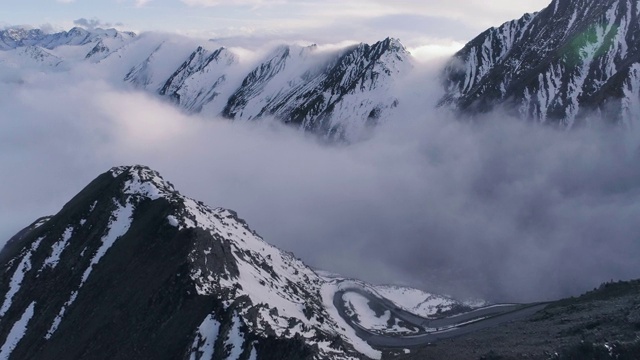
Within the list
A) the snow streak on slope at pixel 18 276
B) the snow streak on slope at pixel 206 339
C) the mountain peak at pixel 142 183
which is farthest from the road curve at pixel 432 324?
the snow streak on slope at pixel 18 276

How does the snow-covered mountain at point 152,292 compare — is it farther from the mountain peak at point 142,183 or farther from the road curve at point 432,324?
the road curve at point 432,324

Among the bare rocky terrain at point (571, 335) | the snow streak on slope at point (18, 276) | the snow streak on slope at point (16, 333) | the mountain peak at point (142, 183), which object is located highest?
the mountain peak at point (142, 183)

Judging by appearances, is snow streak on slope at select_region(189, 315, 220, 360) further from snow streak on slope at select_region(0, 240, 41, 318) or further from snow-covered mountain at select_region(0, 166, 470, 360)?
snow streak on slope at select_region(0, 240, 41, 318)

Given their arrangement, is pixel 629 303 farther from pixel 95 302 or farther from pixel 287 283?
pixel 95 302

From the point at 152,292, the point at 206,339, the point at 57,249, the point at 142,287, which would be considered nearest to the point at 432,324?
the point at 206,339

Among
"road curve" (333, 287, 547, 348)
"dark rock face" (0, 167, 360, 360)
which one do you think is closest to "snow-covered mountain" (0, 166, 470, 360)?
"dark rock face" (0, 167, 360, 360)

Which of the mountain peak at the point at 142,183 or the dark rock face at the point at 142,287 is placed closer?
the dark rock face at the point at 142,287

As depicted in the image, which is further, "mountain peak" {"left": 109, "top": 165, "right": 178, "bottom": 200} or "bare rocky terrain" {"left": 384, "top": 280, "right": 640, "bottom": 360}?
"mountain peak" {"left": 109, "top": 165, "right": 178, "bottom": 200}
